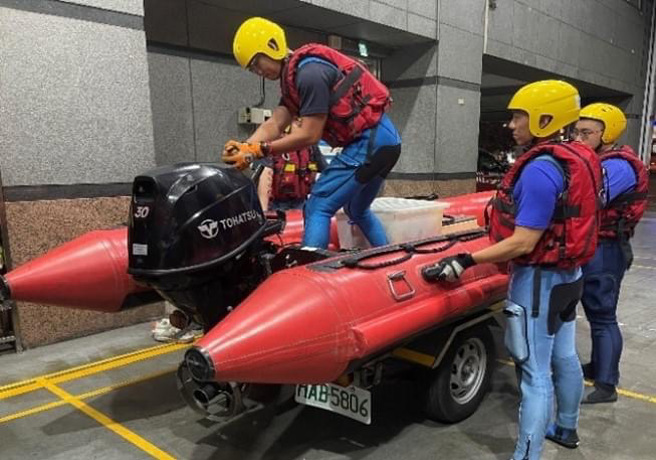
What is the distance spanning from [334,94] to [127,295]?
64.8 inches

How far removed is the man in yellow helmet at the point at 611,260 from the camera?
10.7 feet

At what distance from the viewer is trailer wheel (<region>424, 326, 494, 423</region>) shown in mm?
2928

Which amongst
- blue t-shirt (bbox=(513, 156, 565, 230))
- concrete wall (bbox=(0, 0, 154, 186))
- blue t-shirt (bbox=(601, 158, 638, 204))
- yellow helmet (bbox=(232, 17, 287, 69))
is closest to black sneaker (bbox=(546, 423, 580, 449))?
blue t-shirt (bbox=(513, 156, 565, 230))

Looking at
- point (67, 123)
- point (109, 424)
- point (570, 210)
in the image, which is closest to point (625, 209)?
point (570, 210)

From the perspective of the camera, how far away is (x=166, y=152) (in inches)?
244

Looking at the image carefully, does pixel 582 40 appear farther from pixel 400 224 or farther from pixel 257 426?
pixel 257 426

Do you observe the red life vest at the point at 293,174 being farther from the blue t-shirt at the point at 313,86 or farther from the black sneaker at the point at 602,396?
the black sneaker at the point at 602,396

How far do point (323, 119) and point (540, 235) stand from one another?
4.27ft

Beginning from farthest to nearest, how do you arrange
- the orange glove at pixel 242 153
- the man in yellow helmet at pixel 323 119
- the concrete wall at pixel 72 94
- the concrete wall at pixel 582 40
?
the concrete wall at pixel 582 40 < the concrete wall at pixel 72 94 < the man in yellow helmet at pixel 323 119 < the orange glove at pixel 242 153

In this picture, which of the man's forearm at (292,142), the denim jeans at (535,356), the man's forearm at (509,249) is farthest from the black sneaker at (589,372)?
the man's forearm at (292,142)

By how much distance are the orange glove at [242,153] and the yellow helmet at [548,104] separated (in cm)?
129

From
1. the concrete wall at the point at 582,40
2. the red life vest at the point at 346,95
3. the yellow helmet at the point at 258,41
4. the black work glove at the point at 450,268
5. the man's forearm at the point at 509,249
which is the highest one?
the concrete wall at the point at 582,40

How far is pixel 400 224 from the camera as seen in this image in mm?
3686

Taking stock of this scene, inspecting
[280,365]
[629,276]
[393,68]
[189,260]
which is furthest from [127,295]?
[393,68]
